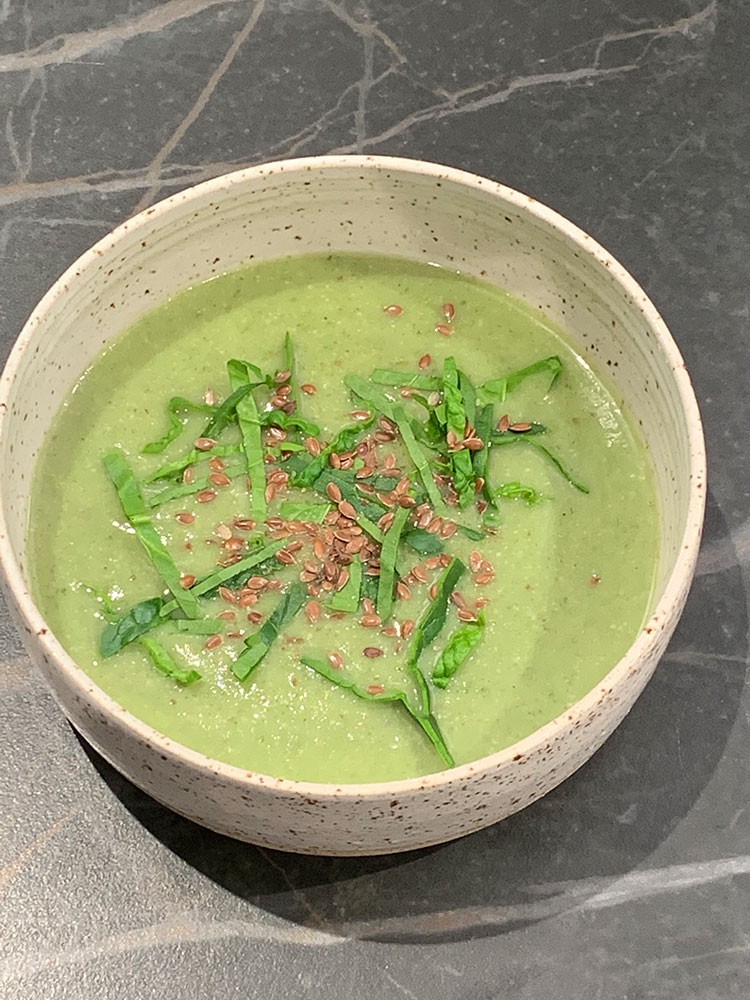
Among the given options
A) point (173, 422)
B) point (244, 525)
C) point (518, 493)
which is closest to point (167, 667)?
point (244, 525)

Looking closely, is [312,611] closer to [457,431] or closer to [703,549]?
[457,431]

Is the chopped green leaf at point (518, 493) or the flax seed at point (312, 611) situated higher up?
the chopped green leaf at point (518, 493)

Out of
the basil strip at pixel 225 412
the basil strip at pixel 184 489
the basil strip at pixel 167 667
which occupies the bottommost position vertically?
the basil strip at pixel 167 667

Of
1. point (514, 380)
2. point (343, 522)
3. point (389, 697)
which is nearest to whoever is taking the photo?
point (389, 697)

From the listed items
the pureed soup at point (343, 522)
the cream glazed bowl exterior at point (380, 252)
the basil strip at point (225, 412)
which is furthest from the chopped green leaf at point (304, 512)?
the cream glazed bowl exterior at point (380, 252)

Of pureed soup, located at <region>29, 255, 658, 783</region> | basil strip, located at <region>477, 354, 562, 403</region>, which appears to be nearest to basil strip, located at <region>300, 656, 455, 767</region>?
pureed soup, located at <region>29, 255, 658, 783</region>

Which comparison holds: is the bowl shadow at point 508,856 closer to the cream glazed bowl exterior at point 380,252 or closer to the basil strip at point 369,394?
the cream glazed bowl exterior at point 380,252
